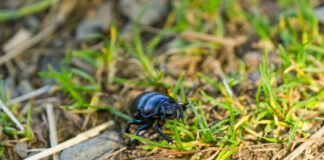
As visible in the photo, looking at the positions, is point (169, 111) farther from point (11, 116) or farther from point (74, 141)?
point (11, 116)

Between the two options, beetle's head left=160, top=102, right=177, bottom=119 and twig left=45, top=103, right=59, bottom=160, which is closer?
beetle's head left=160, top=102, right=177, bottom=119

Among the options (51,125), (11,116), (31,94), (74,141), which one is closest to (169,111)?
A: (74,141)

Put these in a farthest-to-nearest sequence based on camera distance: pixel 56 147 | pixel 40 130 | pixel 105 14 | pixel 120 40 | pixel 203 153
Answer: pixel 105 14 → pixel 120 40 → pixel 40 130 → pixel 56 147 → pixel 203 153

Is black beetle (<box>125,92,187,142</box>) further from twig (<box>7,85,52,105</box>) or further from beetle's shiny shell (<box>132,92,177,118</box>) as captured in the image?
twig (<box>7,85,52,105</box>)

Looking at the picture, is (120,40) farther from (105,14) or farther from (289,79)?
(289,79)

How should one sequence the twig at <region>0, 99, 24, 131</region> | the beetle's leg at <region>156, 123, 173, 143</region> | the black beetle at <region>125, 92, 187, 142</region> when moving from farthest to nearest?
the twig at <region>0, 99, 24, 131</region> < the black beetle at <region>125, 92, 187, 142</region> < the beetle's leg at <region>156, 123, 173, 143</region>

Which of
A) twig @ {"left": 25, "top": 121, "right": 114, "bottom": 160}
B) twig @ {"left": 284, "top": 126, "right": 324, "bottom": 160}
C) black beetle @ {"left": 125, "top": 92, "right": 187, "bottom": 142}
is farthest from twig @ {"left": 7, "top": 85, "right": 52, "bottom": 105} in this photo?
twig @ {"left": 284, "top": 126, "right": 324, "bottom": 160}

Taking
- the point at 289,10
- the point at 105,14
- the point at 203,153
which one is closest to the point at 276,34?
the point at 289,10
